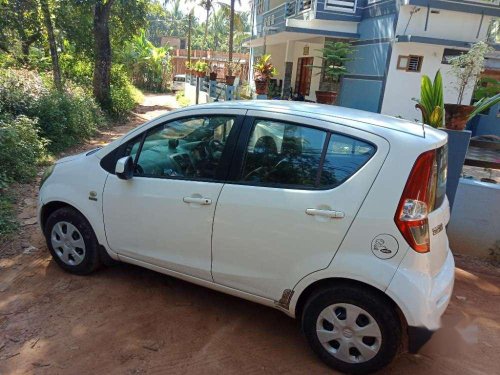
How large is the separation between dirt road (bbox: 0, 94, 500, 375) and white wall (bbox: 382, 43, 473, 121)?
30.6 ft

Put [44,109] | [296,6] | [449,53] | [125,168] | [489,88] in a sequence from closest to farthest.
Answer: [125,168] → [489,88] → [44,109] → [449,53] → [296,6]

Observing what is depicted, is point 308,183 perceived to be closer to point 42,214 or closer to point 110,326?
point 110,326

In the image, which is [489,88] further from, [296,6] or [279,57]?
[279,57]

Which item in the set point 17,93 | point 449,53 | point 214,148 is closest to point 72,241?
point 214,148

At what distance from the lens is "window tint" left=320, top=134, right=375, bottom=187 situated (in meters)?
2.55

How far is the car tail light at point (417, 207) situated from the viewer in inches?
94.1

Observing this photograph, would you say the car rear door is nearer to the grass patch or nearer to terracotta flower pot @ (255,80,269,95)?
the grass patch

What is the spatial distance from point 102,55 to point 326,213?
45.1 ft

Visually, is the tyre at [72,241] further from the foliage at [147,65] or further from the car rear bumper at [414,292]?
the foliage at [147,65]

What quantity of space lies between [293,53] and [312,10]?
5706 millimetres

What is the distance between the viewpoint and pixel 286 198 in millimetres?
2674

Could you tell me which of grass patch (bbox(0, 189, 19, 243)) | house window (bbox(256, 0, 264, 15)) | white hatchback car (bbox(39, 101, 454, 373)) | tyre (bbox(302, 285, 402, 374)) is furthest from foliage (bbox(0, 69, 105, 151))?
house window (bbox(256, 0, 264, 15))

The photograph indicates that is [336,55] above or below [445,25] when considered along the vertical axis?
below

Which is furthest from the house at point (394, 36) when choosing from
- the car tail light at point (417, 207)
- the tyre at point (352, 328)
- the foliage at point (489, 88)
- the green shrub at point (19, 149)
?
the tyre at point (352, 328)
